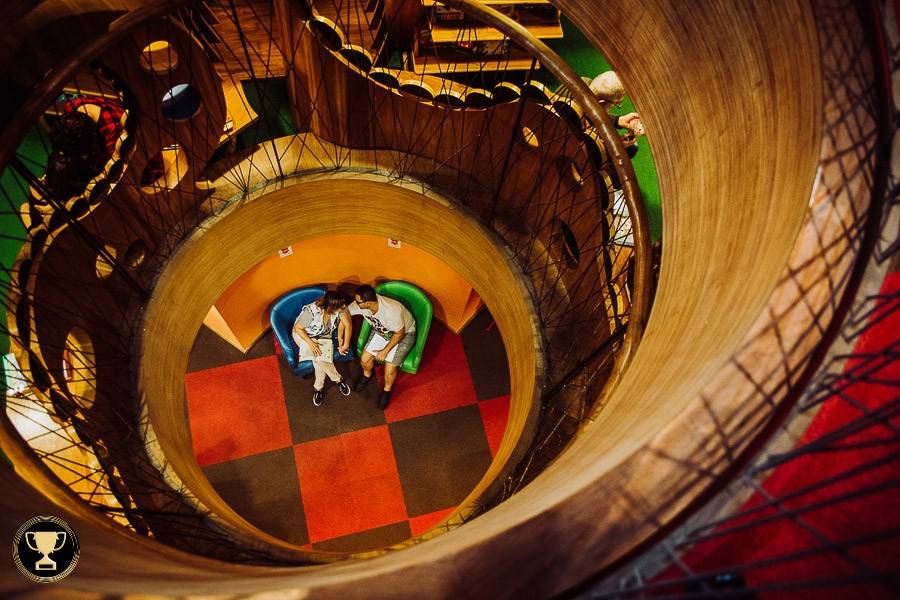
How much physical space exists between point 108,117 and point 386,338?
361 cm

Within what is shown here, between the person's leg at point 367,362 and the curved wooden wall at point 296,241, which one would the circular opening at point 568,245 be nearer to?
the curved wooden wall at point 296,241

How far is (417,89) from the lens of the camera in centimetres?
489

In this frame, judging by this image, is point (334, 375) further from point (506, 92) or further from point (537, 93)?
point (537, 93)

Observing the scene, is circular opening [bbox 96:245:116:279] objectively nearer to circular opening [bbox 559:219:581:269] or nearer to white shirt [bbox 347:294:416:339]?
white shirt [bbox 347:294:416:339]

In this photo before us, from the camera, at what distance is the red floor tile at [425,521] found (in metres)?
7.23

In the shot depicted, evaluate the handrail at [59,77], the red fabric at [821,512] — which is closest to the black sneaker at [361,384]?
the handrail at [59,77]

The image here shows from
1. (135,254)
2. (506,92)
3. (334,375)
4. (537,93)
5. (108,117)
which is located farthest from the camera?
(334,375)

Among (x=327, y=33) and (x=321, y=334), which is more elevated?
(x=327, y=33)

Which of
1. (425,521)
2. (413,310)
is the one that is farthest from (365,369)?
(425,521)

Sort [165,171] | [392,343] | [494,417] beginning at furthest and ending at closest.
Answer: [494,417] → [392,343] → [165,171]

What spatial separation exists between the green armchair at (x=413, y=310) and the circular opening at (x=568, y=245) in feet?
9.13

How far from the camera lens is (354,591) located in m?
2.10

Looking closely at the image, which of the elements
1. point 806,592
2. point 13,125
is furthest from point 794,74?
point 13,125

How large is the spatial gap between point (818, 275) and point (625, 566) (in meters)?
1.15
